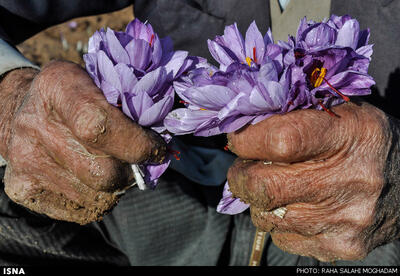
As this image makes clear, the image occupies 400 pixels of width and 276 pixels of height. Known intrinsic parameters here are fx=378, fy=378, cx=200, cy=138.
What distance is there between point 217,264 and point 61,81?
3.43 feet

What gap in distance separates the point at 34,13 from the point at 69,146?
839mm

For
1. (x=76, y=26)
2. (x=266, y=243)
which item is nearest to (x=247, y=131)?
(x=266, y=243)

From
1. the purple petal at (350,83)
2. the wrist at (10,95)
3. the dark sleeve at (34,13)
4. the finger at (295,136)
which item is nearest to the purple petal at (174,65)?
the finger at (295,136)

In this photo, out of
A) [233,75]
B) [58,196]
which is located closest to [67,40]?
[58,196]

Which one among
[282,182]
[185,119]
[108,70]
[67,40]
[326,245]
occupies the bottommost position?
[67,40]

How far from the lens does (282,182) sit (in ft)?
2.87

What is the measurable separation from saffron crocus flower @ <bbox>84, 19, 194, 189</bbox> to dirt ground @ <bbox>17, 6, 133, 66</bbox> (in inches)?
106

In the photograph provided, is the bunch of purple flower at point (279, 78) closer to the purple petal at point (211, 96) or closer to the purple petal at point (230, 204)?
the purple petal at point (211, 96)

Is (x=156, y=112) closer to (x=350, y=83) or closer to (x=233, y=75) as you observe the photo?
(x=233, y=75)

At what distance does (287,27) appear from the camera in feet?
4.39

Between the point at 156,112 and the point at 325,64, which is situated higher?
the point at 325,64

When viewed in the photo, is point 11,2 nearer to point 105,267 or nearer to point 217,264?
point 105,267

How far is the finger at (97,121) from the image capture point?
0.82 metres

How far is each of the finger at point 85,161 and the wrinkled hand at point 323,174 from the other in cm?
28
